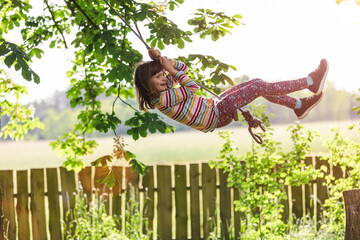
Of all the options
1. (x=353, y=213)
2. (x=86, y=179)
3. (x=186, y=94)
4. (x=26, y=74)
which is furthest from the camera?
(x=86, y=179)

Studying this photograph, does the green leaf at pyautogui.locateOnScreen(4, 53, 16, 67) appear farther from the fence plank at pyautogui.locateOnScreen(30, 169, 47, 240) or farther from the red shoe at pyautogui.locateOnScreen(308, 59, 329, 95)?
the fence plank at pyautogui.locateOnScreen(30, 169, 47, 240)

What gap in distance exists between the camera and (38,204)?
5.38m

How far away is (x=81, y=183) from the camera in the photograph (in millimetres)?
5324

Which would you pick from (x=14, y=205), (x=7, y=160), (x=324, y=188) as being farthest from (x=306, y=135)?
(x=7, y=160)

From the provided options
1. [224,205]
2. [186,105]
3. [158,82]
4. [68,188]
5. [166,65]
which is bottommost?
[224,205]

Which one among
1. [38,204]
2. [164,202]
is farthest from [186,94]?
[38,204]

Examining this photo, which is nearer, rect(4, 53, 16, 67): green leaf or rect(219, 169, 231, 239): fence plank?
rect(4, 53, 16, 67): green leaf

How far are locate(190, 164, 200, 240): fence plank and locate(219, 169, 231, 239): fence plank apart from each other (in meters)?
0.26

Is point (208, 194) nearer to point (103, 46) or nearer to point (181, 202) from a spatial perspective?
point (181, 202)

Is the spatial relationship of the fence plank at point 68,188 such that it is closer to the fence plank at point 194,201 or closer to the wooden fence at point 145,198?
the wooden fence at point 145,198

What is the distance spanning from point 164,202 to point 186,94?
2677 mm

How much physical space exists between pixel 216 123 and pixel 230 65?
0.80 meters

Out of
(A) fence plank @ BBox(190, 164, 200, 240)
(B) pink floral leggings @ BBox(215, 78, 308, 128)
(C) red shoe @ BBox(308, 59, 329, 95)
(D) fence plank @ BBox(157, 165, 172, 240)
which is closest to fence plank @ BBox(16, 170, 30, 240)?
(D) fence plank @ BBox(157, 165, 172, 240)

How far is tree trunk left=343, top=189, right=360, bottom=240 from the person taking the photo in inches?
133
